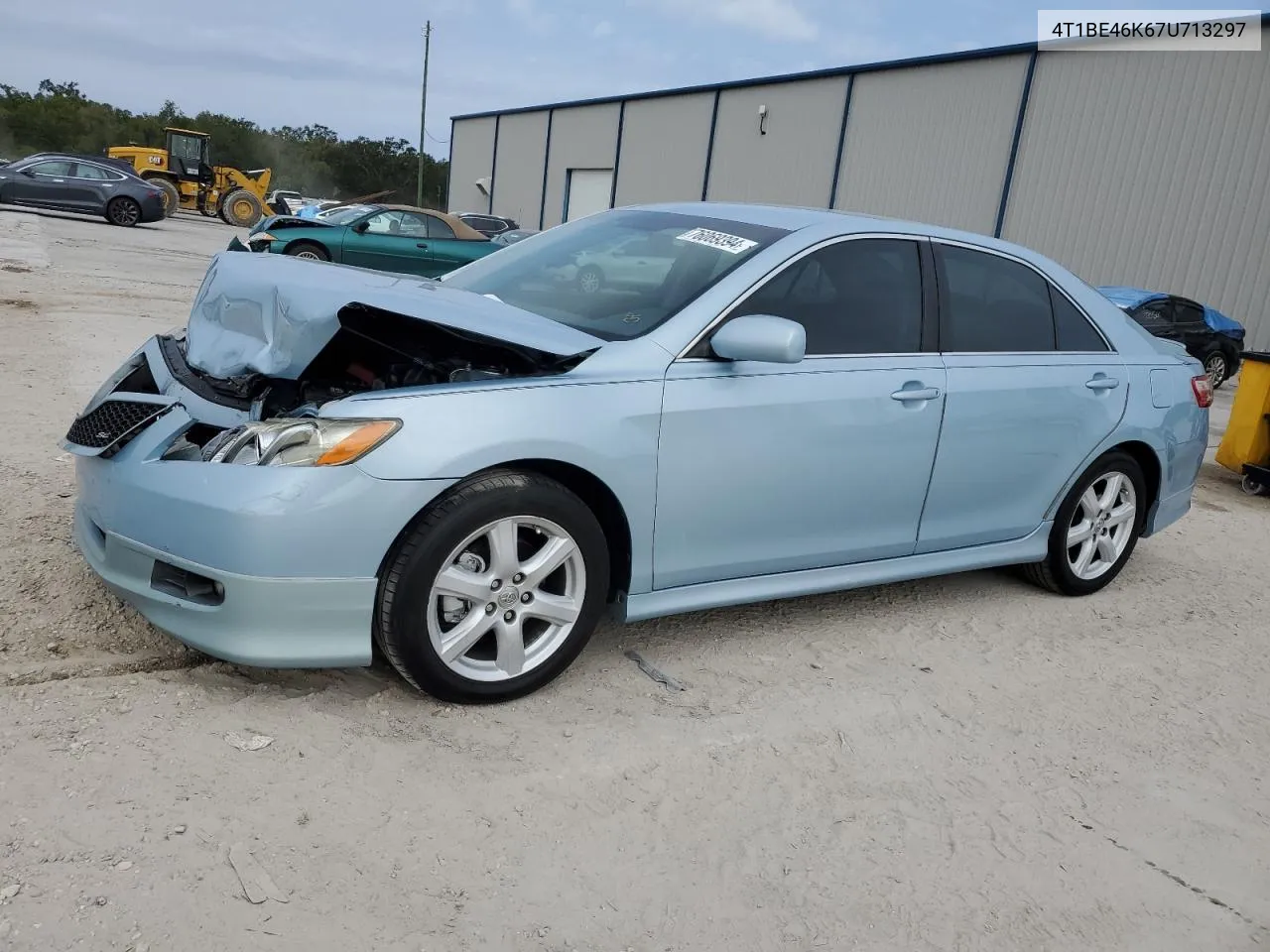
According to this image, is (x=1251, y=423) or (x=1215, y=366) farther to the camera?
(x=1215, y=366)

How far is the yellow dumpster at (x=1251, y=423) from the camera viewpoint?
24.5 feet

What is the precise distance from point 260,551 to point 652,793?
1.22 metres

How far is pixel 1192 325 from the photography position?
15867 mm

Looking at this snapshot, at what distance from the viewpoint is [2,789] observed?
7.86 feet

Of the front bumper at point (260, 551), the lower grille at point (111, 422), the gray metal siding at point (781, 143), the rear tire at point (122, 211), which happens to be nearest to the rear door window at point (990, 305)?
the front bumper at point (260, 551)

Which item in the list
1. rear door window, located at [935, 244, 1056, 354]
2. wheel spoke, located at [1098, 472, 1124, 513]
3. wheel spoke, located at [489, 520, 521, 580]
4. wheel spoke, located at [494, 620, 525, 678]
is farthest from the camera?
wheel spoke, located at [1098, 472, 1124, 513]

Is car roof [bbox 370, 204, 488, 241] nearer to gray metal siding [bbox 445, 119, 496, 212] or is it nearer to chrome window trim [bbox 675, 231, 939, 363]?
chrome window trim [bbox 675, 231, 939, 363]

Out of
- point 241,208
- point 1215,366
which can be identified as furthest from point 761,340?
point 241,208

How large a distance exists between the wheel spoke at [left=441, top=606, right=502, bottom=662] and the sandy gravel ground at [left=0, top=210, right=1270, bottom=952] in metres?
0.20

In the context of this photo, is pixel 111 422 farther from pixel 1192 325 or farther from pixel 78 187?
pixel 78 187

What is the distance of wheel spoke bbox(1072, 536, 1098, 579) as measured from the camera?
4.72m

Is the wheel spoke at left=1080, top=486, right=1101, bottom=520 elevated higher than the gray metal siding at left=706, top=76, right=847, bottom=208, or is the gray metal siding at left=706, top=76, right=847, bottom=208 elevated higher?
the gray metal siding at left=706, top=76, right=847, bottom=208

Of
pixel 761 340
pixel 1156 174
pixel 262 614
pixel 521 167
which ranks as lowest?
pixel 262 614

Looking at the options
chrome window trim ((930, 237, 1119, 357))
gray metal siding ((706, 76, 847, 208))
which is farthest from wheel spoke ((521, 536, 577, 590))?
gray metal siding ((706, 76, 847, 208))
